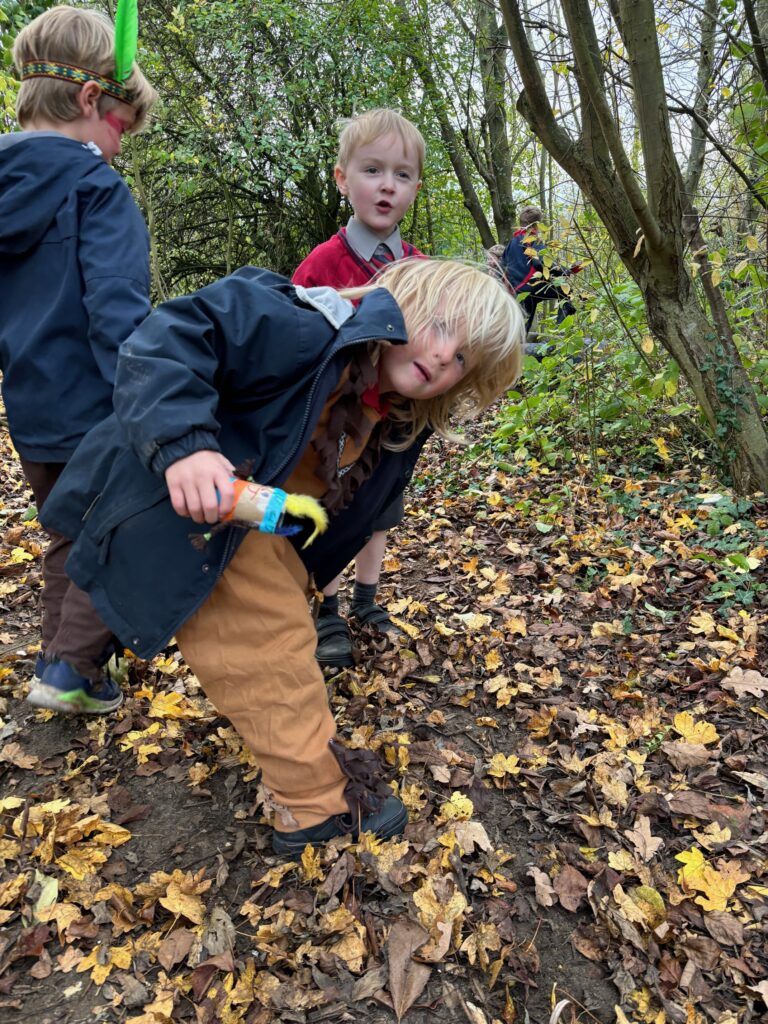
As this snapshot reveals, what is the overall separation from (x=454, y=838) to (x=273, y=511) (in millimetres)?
1072

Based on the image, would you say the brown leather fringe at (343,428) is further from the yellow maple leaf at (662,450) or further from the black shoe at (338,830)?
the yellow maple leaf at (662,450)

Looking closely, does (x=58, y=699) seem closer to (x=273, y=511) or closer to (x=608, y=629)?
(x=273, y=511)

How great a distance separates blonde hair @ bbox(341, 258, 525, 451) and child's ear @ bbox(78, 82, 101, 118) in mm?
1003

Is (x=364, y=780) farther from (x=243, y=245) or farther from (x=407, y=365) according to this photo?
(x=243, y=245)

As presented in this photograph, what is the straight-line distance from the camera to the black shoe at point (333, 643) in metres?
2.68

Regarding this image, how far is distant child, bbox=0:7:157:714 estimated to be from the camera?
1.98 m

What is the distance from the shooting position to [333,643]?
2.72 m

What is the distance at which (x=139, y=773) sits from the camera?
2.17 meters

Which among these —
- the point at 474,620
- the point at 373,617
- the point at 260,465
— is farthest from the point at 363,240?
the point at 474,620

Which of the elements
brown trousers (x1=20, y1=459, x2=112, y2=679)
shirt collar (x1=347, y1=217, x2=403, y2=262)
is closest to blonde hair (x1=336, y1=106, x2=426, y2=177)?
shirt collar (x1=347, y1=217, x2=403, y2=262)

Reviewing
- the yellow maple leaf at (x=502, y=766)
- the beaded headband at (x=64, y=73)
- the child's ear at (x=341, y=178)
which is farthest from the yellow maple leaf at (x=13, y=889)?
the child's ear at (x=341, y=178)

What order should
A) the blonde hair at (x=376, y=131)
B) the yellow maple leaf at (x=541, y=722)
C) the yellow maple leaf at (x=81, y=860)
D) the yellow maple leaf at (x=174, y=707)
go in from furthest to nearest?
the blonde hair at (x=376, y=131) < the yellow maple leaf at (x=174, y=707) < the yellow maple leaf at (x=541, y=722) < the yellow maple leaf at (x=81, y=860)

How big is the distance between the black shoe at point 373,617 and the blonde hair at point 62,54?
201 centimetres

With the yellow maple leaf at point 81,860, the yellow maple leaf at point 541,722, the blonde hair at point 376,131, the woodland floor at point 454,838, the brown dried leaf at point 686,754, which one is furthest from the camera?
the blonde hair at point 376,131
